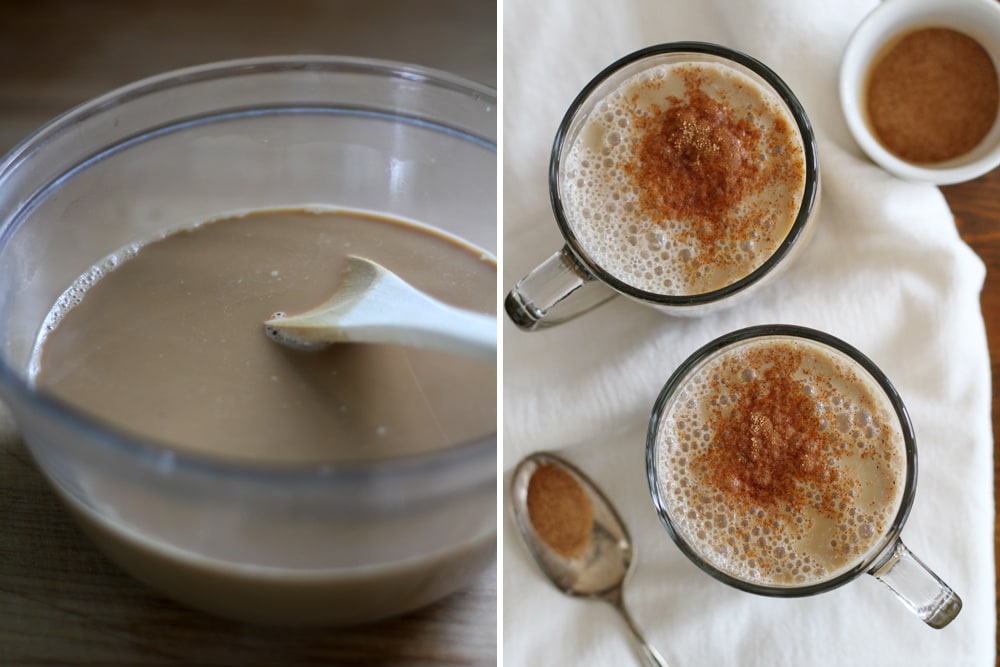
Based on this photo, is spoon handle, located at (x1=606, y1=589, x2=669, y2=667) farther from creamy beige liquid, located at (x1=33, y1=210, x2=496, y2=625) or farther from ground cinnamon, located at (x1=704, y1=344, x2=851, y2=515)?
creamy beige liquid, located at (x1=33, y1=210, x2=496, y2=625)

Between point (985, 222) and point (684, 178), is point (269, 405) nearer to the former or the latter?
point (684, 178)

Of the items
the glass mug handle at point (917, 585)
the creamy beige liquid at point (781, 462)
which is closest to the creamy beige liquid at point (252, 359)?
the creamy beige liquid at point (781, 462)

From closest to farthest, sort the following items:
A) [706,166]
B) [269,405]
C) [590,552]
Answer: [269,405], [706,166], [590,552]

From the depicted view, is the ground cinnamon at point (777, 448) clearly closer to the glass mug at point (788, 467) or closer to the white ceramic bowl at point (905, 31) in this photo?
the glass mug at point (788, 467)

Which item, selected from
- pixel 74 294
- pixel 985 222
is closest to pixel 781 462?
pixel 985 222

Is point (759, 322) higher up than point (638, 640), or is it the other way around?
point (759, 322)

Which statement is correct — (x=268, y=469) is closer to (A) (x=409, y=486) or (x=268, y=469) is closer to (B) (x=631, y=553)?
(A) (x=409, y=486)
